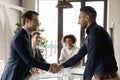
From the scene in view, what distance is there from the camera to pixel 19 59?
88.4 inches

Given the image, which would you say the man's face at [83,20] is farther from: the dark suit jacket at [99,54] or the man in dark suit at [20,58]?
the man in dark suit at [20,58]

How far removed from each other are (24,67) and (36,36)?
1.36 m

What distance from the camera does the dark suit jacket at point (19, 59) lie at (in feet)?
7.22

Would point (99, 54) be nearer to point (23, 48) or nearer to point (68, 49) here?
point (23, 48)

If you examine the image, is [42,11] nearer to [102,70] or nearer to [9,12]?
[9,12]

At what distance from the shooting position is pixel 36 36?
359cm

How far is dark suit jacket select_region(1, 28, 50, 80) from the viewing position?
220 cm

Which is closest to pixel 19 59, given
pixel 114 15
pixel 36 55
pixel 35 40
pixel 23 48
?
pixel 23 48

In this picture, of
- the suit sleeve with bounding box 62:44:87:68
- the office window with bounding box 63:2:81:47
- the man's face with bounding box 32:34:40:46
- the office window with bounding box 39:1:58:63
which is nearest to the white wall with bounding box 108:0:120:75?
the office window with bounding box 63:2:81:47

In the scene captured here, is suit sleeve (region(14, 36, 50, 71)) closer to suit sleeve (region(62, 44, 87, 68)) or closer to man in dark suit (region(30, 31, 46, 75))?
man in dark suit (region(30, 31, 46, 75))

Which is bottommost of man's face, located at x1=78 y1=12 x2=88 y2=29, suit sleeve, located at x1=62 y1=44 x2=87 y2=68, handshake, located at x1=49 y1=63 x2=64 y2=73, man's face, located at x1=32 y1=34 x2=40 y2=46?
handshake, located at x1=49 y1=63 x2=64 y2=73

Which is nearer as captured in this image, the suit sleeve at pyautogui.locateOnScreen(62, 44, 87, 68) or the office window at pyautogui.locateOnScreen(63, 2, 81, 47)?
the suit sleeve at pyautogui.locateOnScreen(62, 44, 87, 68)

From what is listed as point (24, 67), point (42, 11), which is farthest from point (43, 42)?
point (24, 67)

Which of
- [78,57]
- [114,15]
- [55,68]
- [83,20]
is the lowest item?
[55,68]
